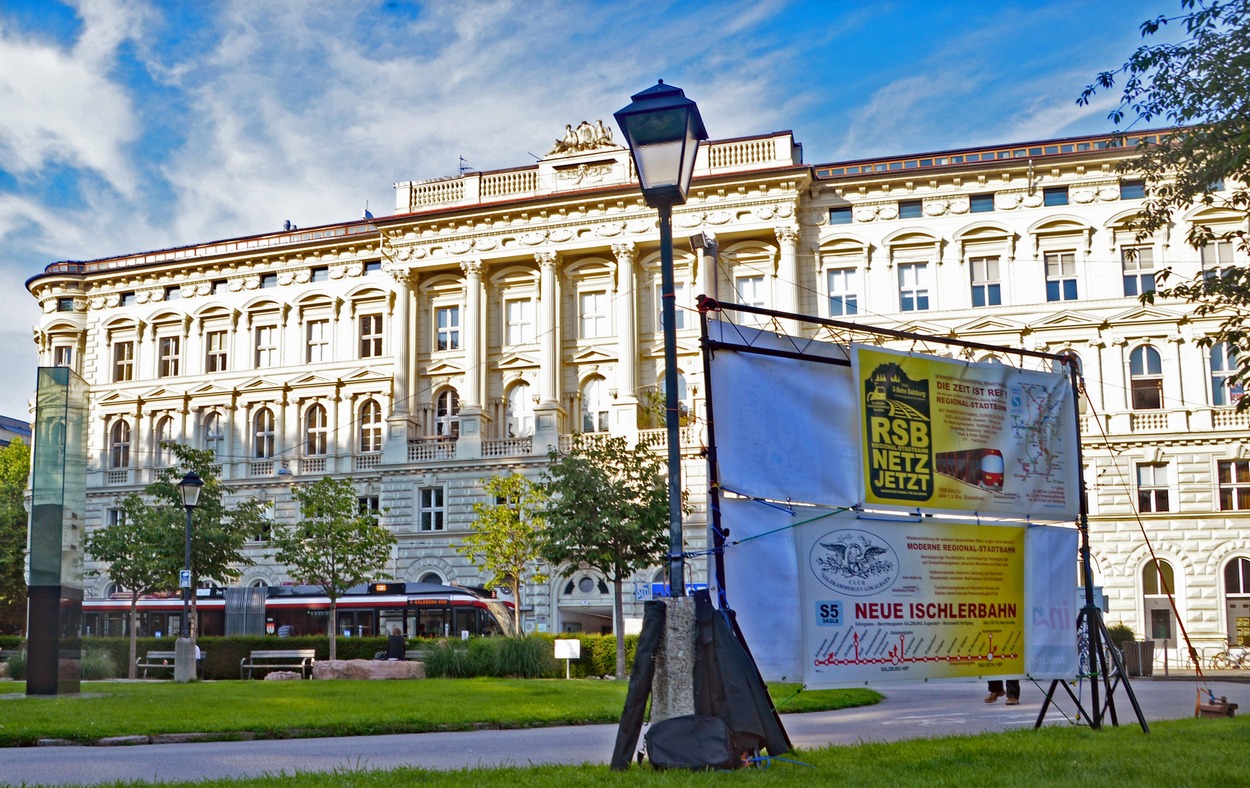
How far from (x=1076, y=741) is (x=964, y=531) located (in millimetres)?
2303

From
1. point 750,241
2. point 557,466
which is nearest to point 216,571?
point 557,466

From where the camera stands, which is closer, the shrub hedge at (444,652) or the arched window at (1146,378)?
the shrub hedge at (444,652)

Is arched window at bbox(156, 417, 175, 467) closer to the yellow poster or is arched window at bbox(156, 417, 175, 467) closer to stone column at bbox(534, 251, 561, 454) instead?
stone column at bbox(534, 251, 561, 454)

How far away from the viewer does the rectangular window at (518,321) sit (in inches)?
2227

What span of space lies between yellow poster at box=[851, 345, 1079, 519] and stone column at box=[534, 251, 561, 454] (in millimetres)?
39810

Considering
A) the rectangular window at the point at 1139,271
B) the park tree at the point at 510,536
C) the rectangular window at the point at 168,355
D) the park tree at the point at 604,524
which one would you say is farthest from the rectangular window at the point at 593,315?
the rectangular window at the point at 168,355

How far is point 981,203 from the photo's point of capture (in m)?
52.2

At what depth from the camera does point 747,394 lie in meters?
11.6

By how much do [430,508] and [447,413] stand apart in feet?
16.0

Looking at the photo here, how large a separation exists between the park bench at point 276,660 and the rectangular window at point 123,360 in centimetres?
3211

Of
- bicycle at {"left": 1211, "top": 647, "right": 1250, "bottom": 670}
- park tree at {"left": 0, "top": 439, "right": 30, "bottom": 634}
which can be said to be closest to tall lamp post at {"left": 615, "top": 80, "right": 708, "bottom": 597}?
bicycle at {"left": 1211, "top": 647, "right": 1250, "bottom": 670}

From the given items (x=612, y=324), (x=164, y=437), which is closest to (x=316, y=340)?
(x=164, y=437)

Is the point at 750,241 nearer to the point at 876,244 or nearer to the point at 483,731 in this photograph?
the point at 876,244

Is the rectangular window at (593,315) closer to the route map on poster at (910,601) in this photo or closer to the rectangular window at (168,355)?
the rectangular window at (168,355)
